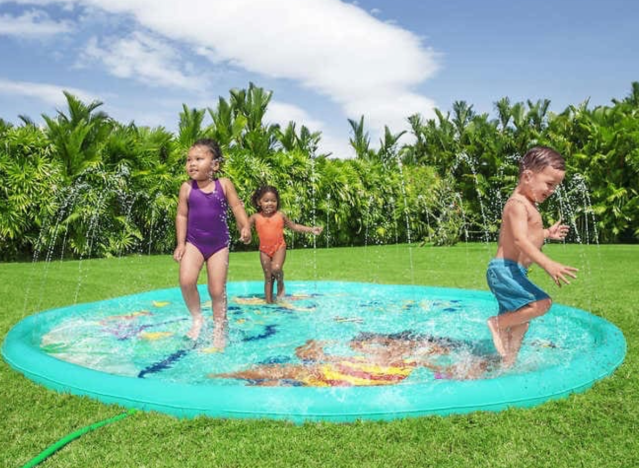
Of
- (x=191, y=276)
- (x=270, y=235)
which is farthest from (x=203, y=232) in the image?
(x=270, y=235)

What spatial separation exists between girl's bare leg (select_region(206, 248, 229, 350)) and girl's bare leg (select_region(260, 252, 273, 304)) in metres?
2.01

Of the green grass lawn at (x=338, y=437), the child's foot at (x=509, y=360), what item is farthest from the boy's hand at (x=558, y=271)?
the child's foot at (x=509, y=360)

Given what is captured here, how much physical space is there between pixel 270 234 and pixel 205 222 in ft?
6.80

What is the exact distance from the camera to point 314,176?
52.5ft

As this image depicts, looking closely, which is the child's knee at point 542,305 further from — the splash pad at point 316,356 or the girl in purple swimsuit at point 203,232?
the girl in purple swimsuit at point 203,232

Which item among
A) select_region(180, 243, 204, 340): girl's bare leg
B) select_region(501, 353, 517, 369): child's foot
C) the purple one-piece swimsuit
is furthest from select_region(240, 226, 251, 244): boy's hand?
select_region(501, 353, 517, 369): child's foot

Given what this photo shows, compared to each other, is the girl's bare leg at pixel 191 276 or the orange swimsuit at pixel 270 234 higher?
the orange swimsuit at pixel 270 234

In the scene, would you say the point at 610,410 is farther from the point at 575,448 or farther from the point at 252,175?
the point at 252,175

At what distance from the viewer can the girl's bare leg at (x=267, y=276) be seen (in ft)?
22.1

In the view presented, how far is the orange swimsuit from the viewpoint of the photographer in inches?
A: 264

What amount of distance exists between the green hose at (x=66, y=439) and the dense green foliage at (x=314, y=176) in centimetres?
1011

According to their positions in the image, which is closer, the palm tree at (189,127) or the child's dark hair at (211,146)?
the child's dark hair at (211,146)

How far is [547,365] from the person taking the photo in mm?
3945

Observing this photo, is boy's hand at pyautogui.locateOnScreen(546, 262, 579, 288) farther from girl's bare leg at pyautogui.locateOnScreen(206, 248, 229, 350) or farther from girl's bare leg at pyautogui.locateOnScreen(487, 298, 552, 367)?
girl's bare leg at pyautogui.locateOnScreen(206, 248, 229, 350)
